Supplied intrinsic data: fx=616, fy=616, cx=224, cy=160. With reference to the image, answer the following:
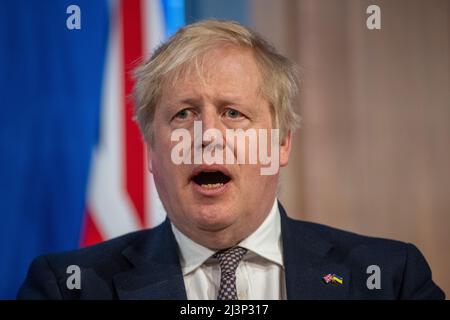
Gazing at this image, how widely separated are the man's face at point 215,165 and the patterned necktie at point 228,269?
25mm

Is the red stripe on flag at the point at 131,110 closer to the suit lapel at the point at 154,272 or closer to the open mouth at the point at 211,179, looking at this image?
the suit lapel at the point at 154,272

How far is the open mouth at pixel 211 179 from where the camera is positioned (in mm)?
1618

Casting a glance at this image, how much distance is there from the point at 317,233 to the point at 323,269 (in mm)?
157

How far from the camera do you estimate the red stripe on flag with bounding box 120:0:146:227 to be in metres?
1.96

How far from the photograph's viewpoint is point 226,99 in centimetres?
162

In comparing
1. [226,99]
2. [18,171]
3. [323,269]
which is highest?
[226,99]

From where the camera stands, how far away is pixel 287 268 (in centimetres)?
162

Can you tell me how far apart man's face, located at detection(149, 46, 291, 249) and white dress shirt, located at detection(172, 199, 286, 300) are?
3cm

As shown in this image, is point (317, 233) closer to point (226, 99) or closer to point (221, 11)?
point (226, 99)

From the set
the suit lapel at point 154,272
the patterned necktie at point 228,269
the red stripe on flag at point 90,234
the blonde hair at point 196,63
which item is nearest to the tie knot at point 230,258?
the patterned necktie at point 228,269

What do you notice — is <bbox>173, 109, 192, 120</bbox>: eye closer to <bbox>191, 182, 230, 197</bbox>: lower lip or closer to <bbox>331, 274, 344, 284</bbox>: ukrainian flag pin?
<bbox>191, 182, 230, 197</bbox>: lower lip

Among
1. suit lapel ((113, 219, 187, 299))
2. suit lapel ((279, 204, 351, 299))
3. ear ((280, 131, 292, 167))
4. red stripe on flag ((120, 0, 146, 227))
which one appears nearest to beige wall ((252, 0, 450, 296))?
ear ((280, 131, 292, 167))
